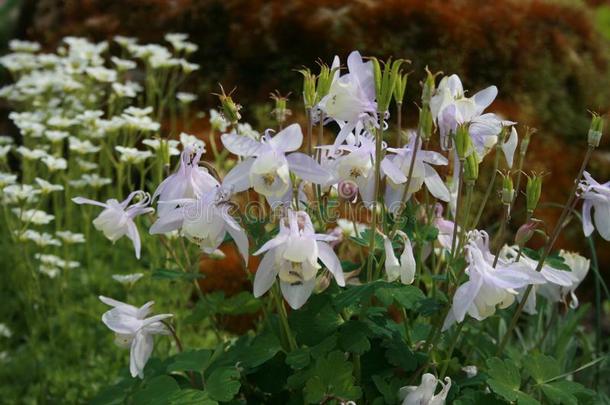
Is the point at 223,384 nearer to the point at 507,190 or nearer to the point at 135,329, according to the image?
the point at 135,329

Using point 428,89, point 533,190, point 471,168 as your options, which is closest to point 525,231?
point 533,190

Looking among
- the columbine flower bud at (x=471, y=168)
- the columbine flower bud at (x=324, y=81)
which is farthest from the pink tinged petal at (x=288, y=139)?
the columbine flower bud at (x=471, y=168)

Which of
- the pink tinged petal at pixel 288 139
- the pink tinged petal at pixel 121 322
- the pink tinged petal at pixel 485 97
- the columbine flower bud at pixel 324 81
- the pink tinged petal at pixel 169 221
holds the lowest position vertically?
the pink tinged petal at pixel 121 322

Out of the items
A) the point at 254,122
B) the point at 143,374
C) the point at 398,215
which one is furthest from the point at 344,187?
the point at 254,122

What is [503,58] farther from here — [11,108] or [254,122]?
[11,108]

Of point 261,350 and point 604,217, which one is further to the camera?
point 261,350

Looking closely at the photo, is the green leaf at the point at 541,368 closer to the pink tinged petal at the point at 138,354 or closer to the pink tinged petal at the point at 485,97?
the pink tinged petal at the point at 485,97
